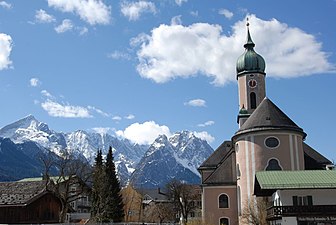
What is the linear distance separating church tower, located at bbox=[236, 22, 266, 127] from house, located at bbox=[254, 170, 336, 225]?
117ft

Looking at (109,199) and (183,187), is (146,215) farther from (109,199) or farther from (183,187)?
(109,199)

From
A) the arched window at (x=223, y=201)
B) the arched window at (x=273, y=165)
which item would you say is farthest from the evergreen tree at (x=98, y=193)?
the arched window at (x=273, y=165)

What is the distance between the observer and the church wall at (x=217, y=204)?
59156 mm

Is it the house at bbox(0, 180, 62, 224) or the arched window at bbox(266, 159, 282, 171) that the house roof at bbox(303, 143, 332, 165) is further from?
the house at bbox(0, 180, 62, 224)

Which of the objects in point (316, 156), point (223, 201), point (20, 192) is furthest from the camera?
point (316, 156)

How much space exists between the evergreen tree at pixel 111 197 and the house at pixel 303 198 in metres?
23.1

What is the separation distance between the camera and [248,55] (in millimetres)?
75938

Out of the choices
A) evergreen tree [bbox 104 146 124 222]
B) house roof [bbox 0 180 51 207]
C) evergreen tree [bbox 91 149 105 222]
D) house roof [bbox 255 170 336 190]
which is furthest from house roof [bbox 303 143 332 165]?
house roof [bbox 0 180 51 207]

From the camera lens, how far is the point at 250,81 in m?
74.9

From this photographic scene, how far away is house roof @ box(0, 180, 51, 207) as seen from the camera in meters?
45.6

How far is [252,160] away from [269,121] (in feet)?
16.4

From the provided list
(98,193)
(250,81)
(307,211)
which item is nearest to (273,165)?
(307,211)

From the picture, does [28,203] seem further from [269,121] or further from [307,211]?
[269,121]

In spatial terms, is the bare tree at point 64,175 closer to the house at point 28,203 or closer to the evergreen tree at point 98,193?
the house at point 28,203
